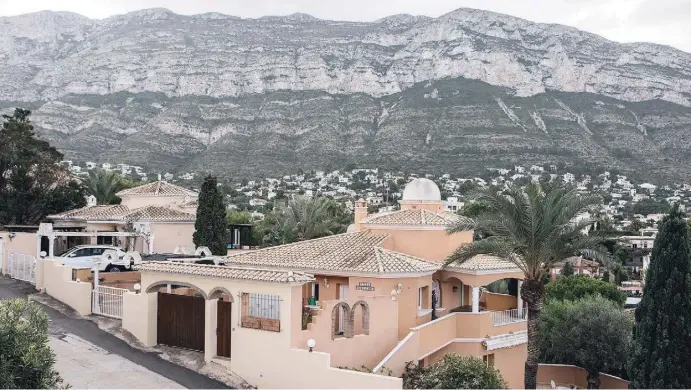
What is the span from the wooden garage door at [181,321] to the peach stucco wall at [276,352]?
15.7 inches

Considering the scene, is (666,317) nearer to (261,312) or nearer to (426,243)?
(426,243)

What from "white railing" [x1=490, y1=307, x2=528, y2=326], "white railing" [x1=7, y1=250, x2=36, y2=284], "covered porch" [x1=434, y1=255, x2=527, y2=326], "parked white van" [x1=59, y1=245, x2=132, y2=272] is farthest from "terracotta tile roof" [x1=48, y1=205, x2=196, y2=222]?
"white railing" [x1=490, y1=307, x2=528, y2=326]

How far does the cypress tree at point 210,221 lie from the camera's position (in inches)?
1286

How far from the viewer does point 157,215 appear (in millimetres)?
34688

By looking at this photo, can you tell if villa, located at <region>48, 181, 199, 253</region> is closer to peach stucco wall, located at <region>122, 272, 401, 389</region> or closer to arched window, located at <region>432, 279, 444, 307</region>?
arched window, located at <region>432, 279, 444, 307</region>

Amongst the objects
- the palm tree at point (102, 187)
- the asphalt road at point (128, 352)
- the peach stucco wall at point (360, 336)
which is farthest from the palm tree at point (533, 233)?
the palm tree at point (102, 187)

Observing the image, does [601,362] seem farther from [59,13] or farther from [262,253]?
[59,13]

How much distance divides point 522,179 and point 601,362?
52.9 metres

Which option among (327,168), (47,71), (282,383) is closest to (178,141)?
(327,168)

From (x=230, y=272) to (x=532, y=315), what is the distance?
362 inches

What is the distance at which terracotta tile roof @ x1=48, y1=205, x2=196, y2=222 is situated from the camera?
33.8 meters

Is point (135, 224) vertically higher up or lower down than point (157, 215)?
lower down

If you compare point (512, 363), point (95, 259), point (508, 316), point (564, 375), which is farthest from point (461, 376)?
point (564, 375)

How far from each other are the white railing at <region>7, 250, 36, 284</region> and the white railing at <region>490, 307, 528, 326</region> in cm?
1742
